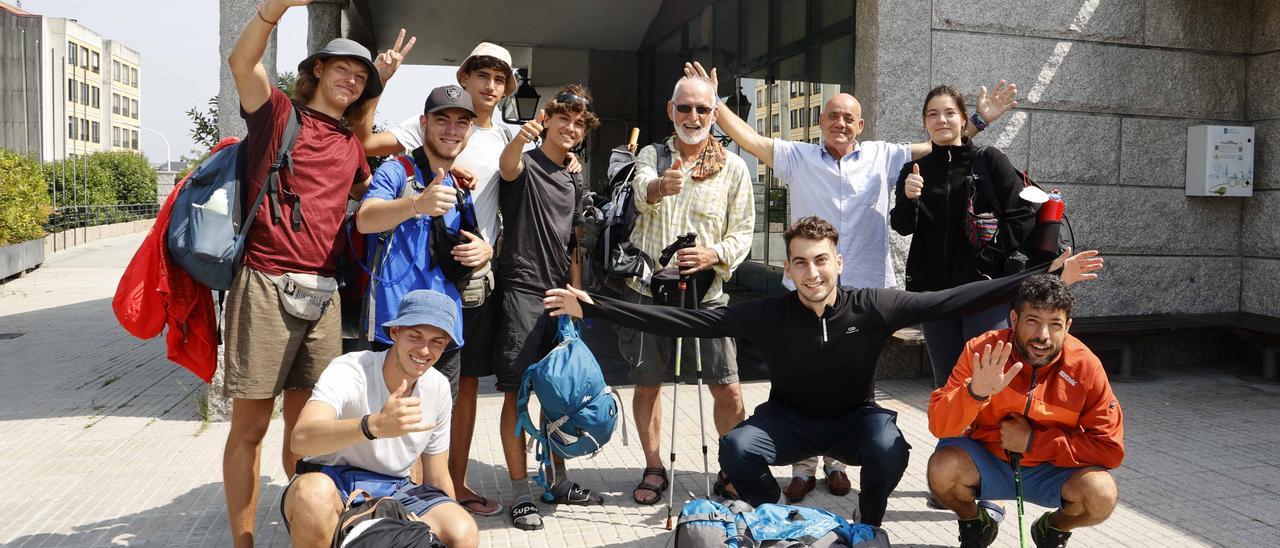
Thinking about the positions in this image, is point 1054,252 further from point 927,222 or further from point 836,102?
point 836,102

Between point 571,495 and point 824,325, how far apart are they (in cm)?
155

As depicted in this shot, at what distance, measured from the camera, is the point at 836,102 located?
469cm

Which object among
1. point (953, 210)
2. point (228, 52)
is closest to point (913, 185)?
point (953, 210)

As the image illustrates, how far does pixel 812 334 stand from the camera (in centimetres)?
397

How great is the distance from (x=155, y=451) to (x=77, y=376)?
3188 millimetres

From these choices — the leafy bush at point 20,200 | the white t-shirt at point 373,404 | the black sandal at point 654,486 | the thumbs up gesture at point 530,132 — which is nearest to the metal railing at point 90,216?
the leafy bush at point 20,200

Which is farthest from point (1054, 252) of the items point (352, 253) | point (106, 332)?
point (106, 332)

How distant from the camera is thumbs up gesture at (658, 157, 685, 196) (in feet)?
13.9

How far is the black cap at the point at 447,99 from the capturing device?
13.0 ft

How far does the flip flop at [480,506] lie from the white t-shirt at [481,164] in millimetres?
1251

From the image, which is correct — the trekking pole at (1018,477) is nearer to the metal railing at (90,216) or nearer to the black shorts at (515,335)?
the black shorts at (515,335)

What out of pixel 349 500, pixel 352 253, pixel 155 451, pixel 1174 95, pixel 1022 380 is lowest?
pixel 155 451

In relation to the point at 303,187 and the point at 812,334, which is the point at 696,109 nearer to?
the point at 812,334

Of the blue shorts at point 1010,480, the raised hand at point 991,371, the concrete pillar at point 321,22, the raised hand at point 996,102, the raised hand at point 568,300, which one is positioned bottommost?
the blue shorts at point 1010,480
